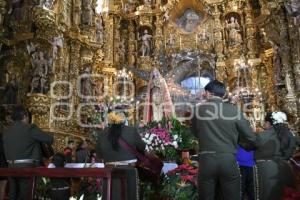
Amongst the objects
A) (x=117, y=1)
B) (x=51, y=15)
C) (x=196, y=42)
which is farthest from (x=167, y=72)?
(x=51, y=15)

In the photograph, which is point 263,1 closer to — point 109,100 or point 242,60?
point 242,60

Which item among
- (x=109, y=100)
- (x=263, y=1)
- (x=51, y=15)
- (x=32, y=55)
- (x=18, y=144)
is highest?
(x=263, y=1)

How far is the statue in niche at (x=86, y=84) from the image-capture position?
15.1 meters

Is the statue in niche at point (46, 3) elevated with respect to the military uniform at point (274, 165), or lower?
elevated

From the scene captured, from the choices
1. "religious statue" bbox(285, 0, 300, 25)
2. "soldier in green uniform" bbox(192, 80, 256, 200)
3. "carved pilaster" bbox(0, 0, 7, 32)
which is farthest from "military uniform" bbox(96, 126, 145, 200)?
"religious statue" bbox(285, 0, 300, 25)

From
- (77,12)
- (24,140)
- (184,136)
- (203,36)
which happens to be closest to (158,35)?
(203,36)

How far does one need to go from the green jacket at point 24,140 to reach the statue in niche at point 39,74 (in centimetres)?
789

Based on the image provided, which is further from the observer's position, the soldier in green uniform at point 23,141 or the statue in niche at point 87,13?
the statue in niche at point 87,13

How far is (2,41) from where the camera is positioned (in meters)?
13.2

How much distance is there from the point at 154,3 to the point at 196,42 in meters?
3.28

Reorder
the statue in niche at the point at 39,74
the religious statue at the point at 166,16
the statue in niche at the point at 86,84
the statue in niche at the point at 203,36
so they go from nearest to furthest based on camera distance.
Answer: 1. the statue in niche at the point at 39,74
2. the statue in niche at the point at 86,84
3. the statue in niche at the point at 203,36
4. the religious statue at the point at 166,16

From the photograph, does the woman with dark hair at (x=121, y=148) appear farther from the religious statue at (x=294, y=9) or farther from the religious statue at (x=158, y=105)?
the religious statue at (x=294, y=9)

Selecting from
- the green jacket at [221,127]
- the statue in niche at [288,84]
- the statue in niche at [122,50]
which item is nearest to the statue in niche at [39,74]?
the statue in niche at [122,50]

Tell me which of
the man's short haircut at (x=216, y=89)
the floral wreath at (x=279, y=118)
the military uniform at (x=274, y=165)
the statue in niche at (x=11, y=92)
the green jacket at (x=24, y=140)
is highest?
the statue in niche at (x=11, y=92)
